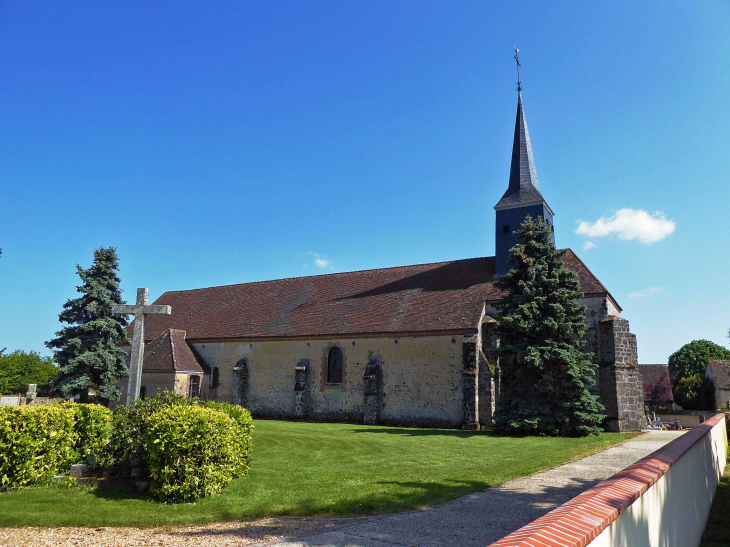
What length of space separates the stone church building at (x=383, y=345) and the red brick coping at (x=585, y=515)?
55.4ft

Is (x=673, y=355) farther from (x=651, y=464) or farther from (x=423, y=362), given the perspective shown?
(x=651, y=464)

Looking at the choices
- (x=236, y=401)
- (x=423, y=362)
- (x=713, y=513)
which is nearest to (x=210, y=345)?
(x=236, y=401)

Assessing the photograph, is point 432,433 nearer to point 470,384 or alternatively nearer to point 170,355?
point 470,384

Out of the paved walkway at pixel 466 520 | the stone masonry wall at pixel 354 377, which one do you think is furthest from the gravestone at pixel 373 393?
the paved walkway at pixel 466 520

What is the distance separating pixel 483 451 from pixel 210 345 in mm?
19809

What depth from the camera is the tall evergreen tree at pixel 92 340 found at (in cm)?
2355

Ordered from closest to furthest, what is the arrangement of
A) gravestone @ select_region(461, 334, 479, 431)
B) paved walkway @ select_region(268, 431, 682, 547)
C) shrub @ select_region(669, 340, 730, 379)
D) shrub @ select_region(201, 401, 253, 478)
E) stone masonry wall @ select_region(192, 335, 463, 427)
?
paved walkway @ select_region(268, 431, 682, 547) → shrub @ select_region(201, 401, 253, 478) → gravestone @ select_region(461, 334, 479, 431) → stone masonry wall @ select_region(192, 335, 463, 427) → shrub @ select_region(669, 340, 730, 379)

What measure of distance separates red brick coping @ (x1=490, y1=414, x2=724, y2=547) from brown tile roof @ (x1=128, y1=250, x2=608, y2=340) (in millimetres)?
17590

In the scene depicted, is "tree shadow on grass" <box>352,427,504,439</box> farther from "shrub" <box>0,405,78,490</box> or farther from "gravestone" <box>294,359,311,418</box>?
"shrub" <box>0,405,78,490</box>

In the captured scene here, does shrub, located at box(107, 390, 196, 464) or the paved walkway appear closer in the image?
the paved walkway

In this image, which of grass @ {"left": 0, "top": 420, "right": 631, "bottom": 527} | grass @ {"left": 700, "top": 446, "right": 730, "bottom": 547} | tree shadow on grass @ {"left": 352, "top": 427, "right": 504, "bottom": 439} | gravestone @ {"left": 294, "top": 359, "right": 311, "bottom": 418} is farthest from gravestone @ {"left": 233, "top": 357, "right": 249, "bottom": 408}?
grass @ {"left": 700, "top": 446, "right": 730, "bottom": 547}

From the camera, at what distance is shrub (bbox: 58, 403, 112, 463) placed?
9.99 metres

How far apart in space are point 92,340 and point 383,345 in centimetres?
1429

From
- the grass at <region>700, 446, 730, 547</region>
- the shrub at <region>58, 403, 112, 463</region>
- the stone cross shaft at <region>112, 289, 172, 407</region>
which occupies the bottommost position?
the grass at <region>700, 446, 730, 547</region>
